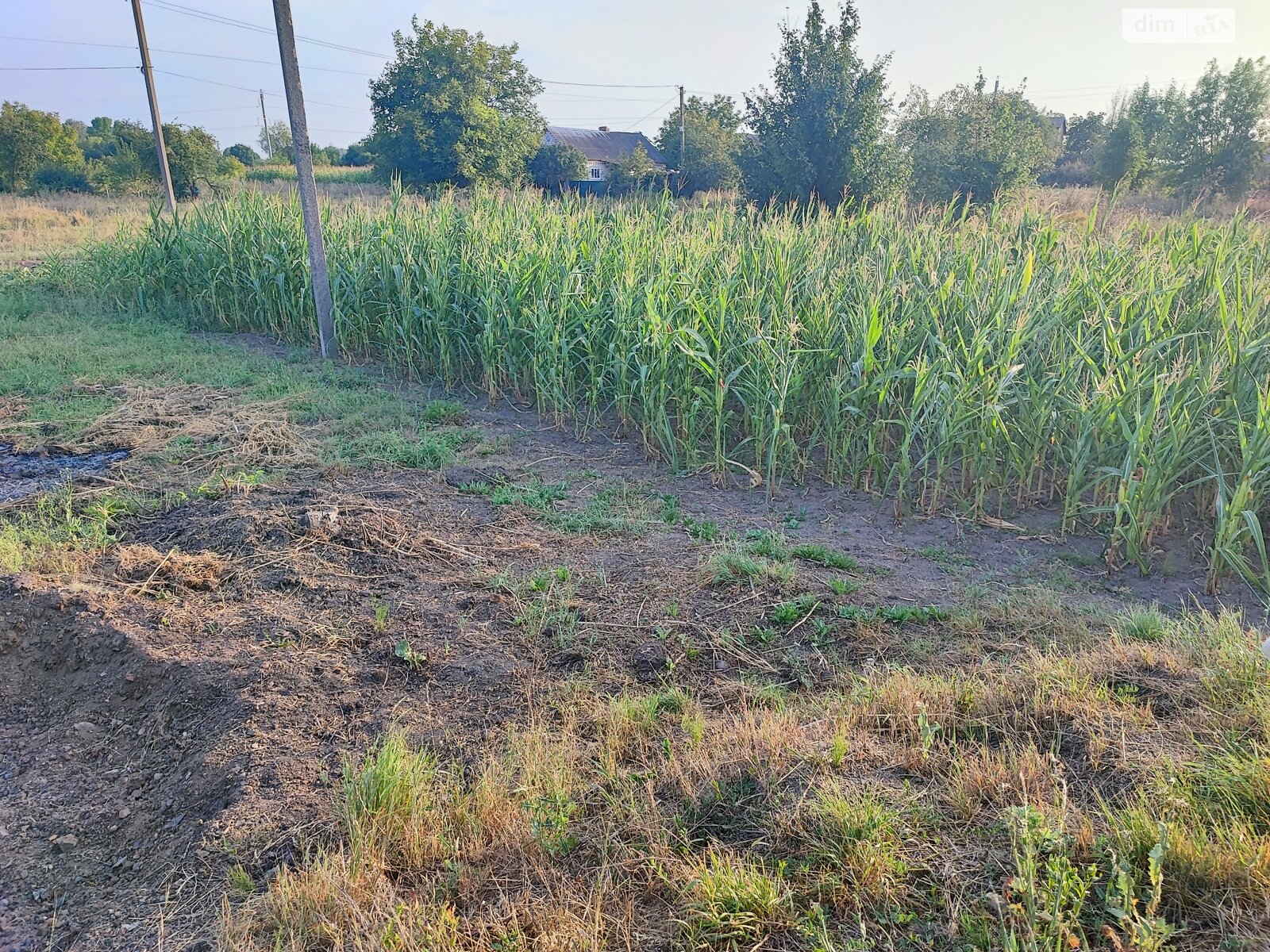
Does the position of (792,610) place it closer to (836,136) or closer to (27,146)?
(836,136)

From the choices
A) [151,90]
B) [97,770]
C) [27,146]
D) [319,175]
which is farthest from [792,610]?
[27,146]

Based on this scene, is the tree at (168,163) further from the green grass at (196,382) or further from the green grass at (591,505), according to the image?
the green grass at (591,505)

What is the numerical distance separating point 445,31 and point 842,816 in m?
36.4

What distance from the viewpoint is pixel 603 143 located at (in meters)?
48.9

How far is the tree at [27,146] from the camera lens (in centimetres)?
3322

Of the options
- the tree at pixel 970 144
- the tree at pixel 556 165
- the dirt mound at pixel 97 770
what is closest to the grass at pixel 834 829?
the dirt mound at pixel 97 770

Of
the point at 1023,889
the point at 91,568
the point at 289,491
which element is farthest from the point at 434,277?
the point at 1023,889

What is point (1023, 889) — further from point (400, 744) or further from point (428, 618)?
point (428, 618)

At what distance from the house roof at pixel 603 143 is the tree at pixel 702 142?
12.6 ft

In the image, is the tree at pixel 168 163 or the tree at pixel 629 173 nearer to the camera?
the tree at pixel 629 173

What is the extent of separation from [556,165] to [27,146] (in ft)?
74.8

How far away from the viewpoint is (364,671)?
2975 mm

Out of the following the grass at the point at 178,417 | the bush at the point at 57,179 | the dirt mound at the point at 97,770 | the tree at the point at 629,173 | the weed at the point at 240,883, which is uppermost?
the bush at the point at 57,179

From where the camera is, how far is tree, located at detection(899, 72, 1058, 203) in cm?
1725
